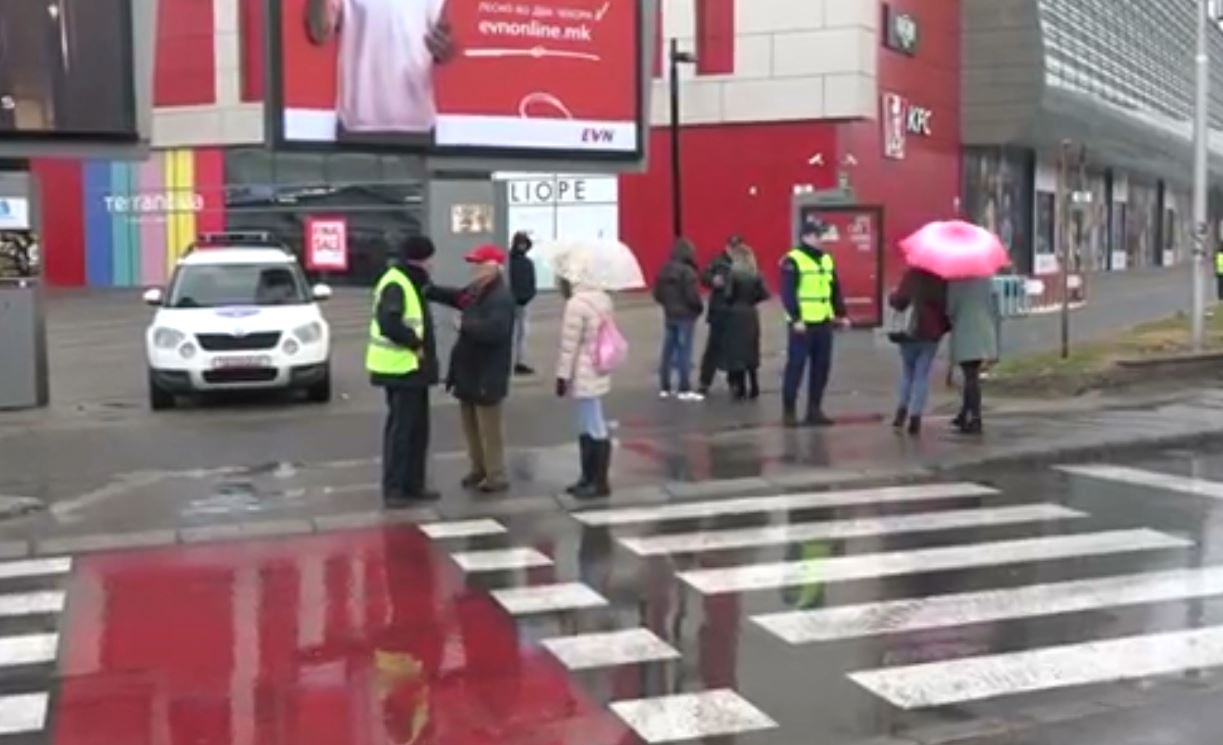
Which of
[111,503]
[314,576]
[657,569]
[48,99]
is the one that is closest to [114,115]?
[48,99]

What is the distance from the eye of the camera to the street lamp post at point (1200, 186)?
64.7 feet

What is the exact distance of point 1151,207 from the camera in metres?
69.8

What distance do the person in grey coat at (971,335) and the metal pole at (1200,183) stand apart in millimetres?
6330

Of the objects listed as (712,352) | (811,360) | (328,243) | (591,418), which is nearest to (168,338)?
(712,352)

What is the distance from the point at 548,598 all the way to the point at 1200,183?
15.2 metres

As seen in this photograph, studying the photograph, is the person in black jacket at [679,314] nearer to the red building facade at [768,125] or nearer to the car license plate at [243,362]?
the car license plate at [243,362]

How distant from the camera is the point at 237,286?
17.5 meters

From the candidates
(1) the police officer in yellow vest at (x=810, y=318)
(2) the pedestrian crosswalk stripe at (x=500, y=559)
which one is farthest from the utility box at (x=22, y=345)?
(2) the pedestrian crosswalk stripe at (x=500, y=559)

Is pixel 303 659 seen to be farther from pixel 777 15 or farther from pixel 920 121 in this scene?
pixel 920 121

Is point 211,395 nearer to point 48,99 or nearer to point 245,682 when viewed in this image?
point 48,99

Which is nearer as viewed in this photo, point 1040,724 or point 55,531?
point 1040,724

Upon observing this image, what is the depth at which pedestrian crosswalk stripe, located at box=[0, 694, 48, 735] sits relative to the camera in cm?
605

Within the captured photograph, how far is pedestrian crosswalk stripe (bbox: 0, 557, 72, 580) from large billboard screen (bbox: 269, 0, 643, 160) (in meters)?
5.16

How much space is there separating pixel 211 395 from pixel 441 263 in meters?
3.06
